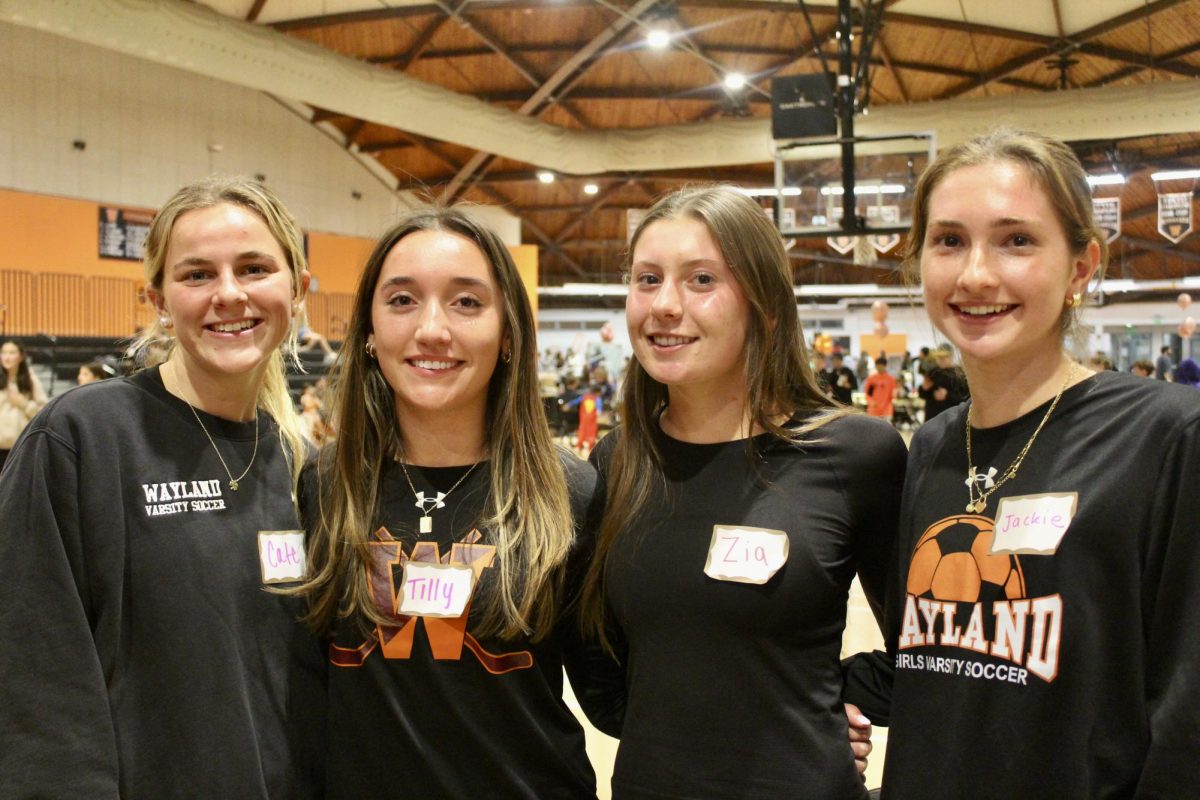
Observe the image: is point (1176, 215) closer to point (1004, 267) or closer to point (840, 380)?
point (840, 380)

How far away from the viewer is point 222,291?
67.3 inches

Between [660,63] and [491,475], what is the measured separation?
12.5 meters

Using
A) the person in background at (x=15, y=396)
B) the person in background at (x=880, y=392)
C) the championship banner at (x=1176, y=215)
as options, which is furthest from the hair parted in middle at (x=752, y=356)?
the championship banner at (x=1176, y=215)

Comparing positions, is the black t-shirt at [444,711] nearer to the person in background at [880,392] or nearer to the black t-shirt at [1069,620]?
the black t-shirt at [1069,620]

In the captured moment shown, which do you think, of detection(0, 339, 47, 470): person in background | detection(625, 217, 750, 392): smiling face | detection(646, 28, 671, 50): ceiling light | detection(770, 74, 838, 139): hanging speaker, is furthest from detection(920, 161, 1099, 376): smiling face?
detection(646, 28, 671, 50): ceiling light

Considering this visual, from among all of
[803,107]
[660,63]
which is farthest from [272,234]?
[660,63]

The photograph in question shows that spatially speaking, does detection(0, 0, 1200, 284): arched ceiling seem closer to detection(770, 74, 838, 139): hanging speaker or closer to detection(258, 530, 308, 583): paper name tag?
detection(770, 74, 838, 139): hanging speaker

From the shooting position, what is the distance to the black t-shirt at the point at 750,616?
1.50m

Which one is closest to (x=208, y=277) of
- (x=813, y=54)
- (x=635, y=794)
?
(x=635, y=794)

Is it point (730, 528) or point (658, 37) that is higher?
point (658, 37)

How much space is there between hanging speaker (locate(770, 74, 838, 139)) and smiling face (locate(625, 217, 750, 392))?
24.5 feet

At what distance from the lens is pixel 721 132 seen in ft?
43.3

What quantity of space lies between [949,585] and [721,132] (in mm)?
12583

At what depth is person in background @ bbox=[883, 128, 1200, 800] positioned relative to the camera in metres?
1.28
